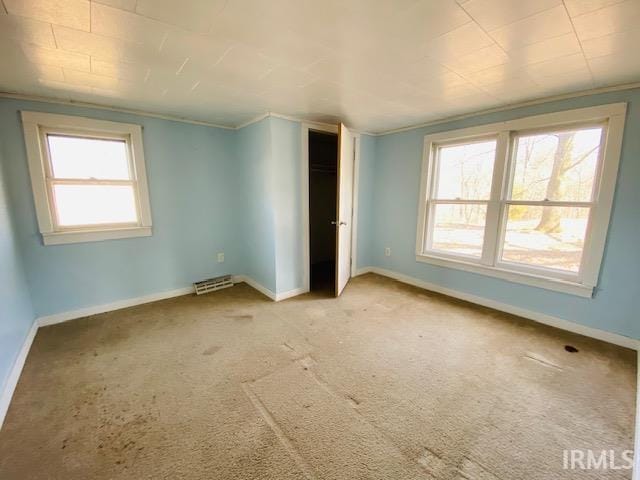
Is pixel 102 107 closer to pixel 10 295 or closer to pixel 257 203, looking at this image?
pixel 257 203

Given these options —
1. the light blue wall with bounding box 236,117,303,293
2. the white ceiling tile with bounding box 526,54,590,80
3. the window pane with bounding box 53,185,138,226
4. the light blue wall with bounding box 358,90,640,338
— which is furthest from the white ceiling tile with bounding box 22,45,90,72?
the light blue wall with bounding box 358,90,640,338

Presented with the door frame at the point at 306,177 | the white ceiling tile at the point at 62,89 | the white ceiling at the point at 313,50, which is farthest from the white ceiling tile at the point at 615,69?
the white ceiling tile at the point at 62,89

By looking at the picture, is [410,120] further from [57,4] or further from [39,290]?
[39,290]

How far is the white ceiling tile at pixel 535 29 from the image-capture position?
1.30 m

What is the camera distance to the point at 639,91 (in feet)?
6.82

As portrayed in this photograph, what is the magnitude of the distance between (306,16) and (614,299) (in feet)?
10.8

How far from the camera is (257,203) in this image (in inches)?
130

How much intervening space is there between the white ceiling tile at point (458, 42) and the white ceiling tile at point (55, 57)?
7.14 feet

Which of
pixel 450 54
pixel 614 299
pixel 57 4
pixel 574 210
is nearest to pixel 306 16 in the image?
pixel 450 54

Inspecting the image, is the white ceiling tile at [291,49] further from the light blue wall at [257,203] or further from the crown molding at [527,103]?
the crown molding at [527,103]

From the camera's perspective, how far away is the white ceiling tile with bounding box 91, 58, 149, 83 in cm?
178

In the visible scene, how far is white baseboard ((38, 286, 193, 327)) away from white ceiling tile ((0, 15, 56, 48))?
2419mm

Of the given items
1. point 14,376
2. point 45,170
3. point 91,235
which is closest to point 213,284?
point 91,235

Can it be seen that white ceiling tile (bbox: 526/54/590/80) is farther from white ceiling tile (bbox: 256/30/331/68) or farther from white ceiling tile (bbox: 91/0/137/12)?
white ceiling tile (bbox: 91/0/137/12)
